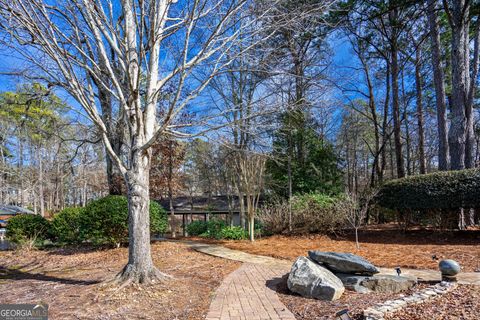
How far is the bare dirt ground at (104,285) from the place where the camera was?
329cm

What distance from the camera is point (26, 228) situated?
8258mm

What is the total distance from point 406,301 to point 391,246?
387 centimetres

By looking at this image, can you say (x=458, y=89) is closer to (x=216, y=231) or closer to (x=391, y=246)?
(x=391, y=246)

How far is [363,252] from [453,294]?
2801 millimetres

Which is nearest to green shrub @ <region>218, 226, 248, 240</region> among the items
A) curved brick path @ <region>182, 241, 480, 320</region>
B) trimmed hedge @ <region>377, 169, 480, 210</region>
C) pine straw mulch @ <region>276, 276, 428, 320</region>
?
curved brick path @ <region>182, 241, 480, 320</region>

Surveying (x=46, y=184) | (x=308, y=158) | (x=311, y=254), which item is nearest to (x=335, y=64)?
(x=308, y=158)

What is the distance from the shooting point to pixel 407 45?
40.3 ft

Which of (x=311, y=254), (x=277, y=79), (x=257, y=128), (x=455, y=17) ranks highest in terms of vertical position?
(x=455, y=17)

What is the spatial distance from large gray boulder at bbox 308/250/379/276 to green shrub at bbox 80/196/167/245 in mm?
4892

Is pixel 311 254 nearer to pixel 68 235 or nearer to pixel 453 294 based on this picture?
pixel 453 294

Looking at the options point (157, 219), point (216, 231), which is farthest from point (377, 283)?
point (216, 231)

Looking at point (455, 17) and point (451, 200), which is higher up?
point (455, 17)

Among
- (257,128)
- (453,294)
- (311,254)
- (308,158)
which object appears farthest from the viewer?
(308,158)

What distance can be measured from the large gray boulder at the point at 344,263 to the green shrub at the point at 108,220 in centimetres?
489
